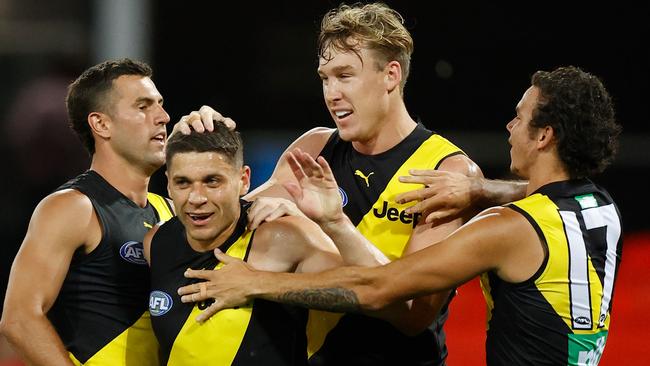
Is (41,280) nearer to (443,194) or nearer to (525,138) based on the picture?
(443,194)

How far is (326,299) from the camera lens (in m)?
3.75

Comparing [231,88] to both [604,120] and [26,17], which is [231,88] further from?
[604,120]

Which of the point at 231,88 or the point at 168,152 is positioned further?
the point at 231,88

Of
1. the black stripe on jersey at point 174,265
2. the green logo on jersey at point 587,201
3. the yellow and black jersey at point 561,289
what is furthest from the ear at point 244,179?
the green logo on jersey at point 587,201

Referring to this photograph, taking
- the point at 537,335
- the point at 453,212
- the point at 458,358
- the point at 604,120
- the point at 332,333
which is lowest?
the point at 458,358

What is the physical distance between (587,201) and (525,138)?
0.33 m

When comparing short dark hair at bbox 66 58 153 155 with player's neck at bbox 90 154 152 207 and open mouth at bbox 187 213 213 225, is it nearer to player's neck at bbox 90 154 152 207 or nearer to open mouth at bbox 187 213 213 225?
player's neck at bbox 90 154 152 207

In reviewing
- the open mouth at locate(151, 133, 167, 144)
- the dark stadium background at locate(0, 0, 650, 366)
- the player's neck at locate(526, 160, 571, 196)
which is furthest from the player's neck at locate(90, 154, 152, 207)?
the dark stadium background at locate(0, 0, 650, 366)

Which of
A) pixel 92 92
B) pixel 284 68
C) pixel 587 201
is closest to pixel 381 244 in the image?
pixel 587 201

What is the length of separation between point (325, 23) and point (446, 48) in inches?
239

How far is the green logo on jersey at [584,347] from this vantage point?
3.79m

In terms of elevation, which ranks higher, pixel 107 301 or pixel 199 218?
pixel 199 218

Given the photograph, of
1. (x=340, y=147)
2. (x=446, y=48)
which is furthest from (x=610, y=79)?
(x=340, y=147)

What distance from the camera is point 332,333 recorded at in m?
4.26
